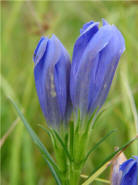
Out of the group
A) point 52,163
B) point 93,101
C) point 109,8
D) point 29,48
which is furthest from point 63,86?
point 109,8

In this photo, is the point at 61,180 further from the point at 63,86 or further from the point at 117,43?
the point at 117,43

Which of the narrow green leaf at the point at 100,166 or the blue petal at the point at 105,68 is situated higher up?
the blue petal at the point at 105,68

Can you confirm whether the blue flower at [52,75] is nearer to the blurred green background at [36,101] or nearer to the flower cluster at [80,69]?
the flower cluster at [80,69]

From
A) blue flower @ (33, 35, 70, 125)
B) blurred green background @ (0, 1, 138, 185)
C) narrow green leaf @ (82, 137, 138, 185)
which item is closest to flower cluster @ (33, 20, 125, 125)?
blue flower @ (33, 35, 70, 125)

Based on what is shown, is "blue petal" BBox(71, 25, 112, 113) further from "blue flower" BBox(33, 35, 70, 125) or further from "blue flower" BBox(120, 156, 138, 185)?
"blue flower" BBox(120, 156, 138, 185)

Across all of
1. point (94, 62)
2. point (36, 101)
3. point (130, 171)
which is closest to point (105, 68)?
point (94, 62)

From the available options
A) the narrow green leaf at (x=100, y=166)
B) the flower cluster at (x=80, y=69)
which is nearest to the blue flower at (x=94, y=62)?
the flower cluster at (x=80, y=69)
